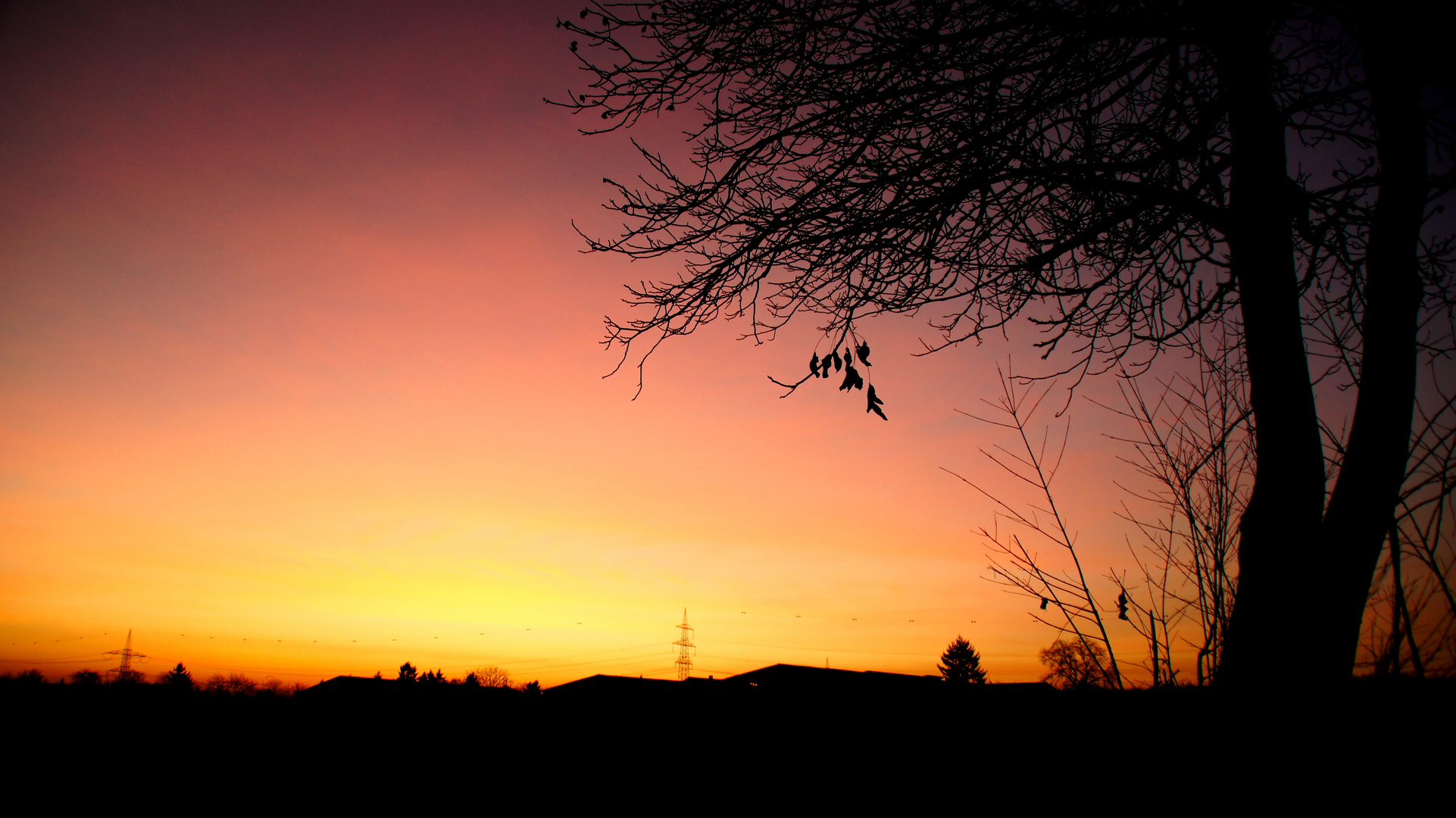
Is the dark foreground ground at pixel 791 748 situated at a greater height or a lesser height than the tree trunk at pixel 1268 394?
lesser

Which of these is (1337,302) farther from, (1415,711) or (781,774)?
(781,774)

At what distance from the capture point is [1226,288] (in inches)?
160

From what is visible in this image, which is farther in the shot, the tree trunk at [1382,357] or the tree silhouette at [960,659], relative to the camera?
the tree silhouette at [960,659]

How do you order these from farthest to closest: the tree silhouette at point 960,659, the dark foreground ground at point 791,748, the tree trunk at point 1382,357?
the tree silhouette at point 960,659
the tree trunk at point 1382,357
the dark foreground ground at point 791,748

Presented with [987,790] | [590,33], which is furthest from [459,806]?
[590,33]

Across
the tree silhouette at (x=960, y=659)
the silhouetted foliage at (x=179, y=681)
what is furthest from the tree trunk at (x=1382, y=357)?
the tree silhouette at (x=960, y=659)

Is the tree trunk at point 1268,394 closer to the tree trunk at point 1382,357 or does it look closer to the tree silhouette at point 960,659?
the tree trunk at point 1382,357

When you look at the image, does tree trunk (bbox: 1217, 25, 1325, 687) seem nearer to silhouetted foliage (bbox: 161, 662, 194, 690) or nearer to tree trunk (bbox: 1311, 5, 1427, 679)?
tree trunk (bbox: 1311, 5, 1427, 679)

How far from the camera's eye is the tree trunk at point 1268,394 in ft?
8.82

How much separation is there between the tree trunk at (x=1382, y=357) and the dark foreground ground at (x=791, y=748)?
37 cm

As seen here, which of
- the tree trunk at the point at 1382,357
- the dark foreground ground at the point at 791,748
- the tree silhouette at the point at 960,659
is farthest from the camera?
the tree silhouette at the point at 960,659

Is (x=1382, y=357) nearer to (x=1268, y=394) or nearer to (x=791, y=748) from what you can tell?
(x=1268, y=394)

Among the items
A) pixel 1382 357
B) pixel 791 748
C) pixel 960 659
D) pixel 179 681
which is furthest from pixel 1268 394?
pixel 960 659

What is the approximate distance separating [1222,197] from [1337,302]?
967 mm
